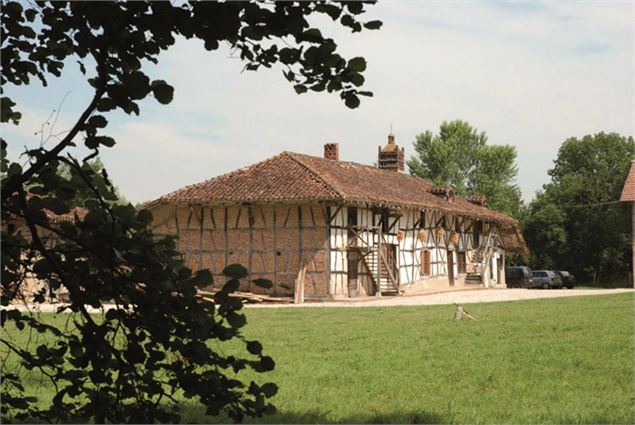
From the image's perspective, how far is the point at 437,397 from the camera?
870 cm

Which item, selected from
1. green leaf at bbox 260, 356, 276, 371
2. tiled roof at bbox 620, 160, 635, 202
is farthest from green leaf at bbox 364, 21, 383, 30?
tiled roof at bbox 620, 160, 635, 202

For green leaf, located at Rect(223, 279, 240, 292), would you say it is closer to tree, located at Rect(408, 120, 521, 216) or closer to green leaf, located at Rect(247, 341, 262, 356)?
green leaf, located at Rect(247, 341, 262, 356)

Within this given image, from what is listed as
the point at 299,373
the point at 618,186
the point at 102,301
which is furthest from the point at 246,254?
the point at 618,186

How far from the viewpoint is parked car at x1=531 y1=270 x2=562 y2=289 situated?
49.7m

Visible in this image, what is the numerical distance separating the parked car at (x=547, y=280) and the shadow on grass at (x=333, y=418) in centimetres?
4348

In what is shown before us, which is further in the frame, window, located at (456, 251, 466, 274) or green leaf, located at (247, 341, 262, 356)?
window, located at (456, 251, 466, 274)

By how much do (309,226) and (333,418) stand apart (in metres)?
23.8

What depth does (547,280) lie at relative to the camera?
163 ft

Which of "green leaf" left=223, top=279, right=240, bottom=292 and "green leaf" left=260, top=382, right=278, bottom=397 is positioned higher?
"green leaf" left=223, top=279, right=240, bottom=292

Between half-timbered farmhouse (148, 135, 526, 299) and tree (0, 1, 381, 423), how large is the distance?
25.6 m

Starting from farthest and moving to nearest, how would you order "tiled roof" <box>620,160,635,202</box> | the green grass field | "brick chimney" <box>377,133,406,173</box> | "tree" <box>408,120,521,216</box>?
"tree" <box>408,120,521,216</box> < "brick chimney" <box>377,133,406,173</box> < "tiled roof" <box>620,160,635,202</box> < the green grass field

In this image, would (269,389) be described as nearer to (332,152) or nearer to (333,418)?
(333,418)

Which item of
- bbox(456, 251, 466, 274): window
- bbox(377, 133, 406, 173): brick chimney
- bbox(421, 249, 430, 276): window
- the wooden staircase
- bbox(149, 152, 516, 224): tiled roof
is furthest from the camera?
bbox(377, 133, 406, 173): brick chimney

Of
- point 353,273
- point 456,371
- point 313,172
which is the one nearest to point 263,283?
point 456,371
